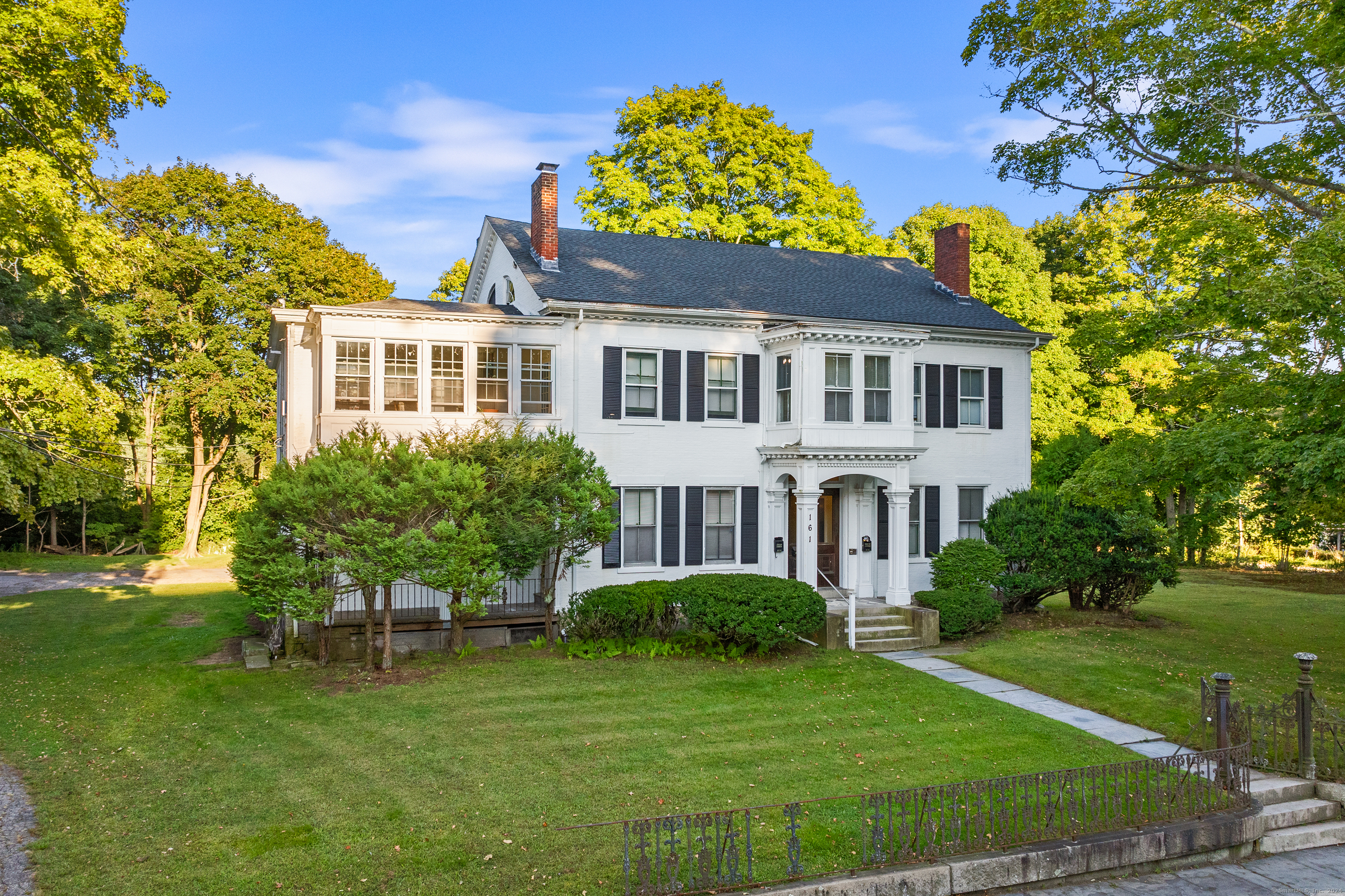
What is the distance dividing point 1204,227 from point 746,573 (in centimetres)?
1014

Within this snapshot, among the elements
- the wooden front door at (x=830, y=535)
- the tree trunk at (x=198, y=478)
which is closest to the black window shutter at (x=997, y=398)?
the wooden front door at (x=830, y=535)

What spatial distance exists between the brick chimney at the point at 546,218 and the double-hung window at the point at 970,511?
37.6 feet

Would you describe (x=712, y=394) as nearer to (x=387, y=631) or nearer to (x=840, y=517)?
(x=840, y=517)

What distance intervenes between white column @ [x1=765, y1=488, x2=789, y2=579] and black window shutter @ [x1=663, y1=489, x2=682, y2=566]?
2142mm

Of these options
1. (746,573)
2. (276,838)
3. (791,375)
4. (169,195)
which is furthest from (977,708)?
(169,195)

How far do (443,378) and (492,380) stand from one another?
3.25 feet

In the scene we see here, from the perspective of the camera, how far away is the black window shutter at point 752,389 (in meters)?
19.9

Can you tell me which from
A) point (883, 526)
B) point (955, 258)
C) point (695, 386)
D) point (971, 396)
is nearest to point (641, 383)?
point (695, 386)

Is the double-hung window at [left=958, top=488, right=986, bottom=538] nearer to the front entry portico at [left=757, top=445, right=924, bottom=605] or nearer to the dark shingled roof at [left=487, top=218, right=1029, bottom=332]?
the front entry portico at [left=757, top=445, right=924, bottom=605]

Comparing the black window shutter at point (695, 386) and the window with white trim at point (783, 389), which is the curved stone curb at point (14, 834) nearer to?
the black window shutter at point (695, 386)

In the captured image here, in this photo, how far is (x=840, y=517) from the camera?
21000mm

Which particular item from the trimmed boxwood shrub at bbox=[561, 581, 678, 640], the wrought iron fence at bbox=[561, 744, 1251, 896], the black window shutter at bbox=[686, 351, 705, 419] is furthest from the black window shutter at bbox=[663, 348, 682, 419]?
the wrought iron fence at bbox=[561, 744, 1251, 896]

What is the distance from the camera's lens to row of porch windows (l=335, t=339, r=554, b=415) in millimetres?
17297

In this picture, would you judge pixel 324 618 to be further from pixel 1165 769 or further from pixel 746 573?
pixel 1165 769
